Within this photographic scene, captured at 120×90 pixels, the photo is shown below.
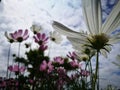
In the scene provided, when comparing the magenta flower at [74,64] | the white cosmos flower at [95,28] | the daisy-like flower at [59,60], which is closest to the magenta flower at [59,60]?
the daisy-like flower at [59,60]

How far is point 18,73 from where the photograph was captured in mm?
3148

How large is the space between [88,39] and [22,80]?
292 cm

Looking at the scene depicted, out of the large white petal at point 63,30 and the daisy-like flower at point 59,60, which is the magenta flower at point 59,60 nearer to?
the daisy-like flower at point 59,60

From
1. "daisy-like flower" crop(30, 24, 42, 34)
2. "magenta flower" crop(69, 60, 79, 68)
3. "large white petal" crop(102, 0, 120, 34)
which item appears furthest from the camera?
"daisy-like flower" crop(30, 24, 42, 34)

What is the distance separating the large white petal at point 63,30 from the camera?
0.65m

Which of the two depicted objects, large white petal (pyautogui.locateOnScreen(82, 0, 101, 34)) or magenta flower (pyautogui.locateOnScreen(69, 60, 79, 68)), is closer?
large white petal (pyautogui.locateOnScreen(82, 0, 101, 34))

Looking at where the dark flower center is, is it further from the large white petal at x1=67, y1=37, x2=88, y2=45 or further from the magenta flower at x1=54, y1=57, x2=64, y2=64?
the magenta flower at x1=54, y1=57, x2=64, y2=64

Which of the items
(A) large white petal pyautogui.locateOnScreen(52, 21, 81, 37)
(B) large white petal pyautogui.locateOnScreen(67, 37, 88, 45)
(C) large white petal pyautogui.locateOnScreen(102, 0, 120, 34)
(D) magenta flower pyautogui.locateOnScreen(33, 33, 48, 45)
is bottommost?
(B) large white petal pyautogui.locateOnScreen(67, 37, 88, 45)

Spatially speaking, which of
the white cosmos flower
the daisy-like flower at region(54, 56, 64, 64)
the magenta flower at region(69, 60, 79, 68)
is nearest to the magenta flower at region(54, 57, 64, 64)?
the daisy-like flower at region(54, 56, 64, 64)

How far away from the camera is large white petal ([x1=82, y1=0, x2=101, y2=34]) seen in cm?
62

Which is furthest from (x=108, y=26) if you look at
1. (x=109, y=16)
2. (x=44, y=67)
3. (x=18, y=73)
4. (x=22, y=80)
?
(x=22, y=80)

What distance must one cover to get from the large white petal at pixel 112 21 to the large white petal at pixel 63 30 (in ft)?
0.25

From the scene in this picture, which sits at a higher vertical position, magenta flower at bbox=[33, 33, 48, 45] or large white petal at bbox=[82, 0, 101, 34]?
magenta flower at bbox=[33, 33, 48, 45]

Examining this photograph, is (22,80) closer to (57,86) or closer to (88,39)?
(57,86)
